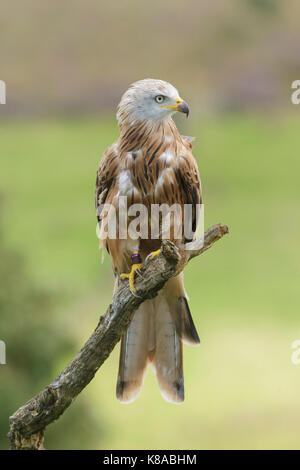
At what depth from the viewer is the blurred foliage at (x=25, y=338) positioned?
4090 millimetres

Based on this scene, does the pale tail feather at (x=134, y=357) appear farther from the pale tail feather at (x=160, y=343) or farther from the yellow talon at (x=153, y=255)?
the yellow talon at (x=153, y=255)

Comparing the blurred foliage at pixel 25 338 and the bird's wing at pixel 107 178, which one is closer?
the bird's wing at pixel 107 178

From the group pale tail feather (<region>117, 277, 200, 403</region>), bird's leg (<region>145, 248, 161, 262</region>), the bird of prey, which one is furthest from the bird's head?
pale tail feather (<region>117, 277, 200, 403</region>)

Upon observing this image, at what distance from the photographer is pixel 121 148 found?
9.89ft

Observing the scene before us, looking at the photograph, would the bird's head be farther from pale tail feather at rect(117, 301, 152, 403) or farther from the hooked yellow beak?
pale tail feather at rect(117, 301, 152, 403)

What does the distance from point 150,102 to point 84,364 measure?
1016 millimetres

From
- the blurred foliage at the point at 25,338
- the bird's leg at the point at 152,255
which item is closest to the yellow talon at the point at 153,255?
the bird's leg at the point at 152,255

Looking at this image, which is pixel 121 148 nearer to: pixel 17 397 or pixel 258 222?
pixel 17 397

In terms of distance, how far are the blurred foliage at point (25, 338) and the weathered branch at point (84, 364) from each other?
1.45 metres

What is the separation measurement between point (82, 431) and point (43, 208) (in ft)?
28.7

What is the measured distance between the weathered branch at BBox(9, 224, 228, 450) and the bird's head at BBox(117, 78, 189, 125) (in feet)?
1.89

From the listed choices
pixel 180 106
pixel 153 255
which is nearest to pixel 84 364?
pixel 153 255

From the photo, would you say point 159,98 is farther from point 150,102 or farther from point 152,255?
point 152,255

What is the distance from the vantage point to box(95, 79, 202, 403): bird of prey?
114 inches
